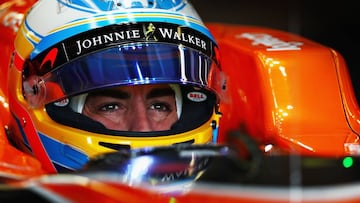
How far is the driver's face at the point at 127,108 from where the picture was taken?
5.40 ft

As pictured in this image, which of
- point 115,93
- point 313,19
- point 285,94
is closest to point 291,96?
point 285,94

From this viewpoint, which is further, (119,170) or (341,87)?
(341,87)

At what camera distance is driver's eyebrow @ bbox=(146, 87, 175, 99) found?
168 centimetres

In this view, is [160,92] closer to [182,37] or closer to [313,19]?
[182,37]

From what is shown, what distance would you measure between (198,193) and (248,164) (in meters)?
0.08

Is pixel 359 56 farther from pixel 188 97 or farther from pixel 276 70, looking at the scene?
pixel 188 97

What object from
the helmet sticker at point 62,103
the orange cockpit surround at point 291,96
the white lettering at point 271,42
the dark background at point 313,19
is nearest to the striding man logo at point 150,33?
the helmet sticker at point 62,103

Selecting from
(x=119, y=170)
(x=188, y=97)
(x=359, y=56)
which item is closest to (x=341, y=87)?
(x=188, y=97)

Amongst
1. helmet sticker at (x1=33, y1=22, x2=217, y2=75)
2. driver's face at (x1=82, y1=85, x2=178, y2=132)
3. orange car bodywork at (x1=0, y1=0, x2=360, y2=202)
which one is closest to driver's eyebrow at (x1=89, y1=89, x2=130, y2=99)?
driver's face at (x1=82, y1=85, x2=178, y2=132)

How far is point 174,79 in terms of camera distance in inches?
63.1

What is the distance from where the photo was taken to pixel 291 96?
6.23 ft

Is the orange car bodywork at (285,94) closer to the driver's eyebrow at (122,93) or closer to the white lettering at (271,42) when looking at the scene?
the white lettering at (271,42)

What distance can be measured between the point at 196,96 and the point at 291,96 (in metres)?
0.27

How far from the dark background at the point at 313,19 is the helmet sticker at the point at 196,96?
1377mm
